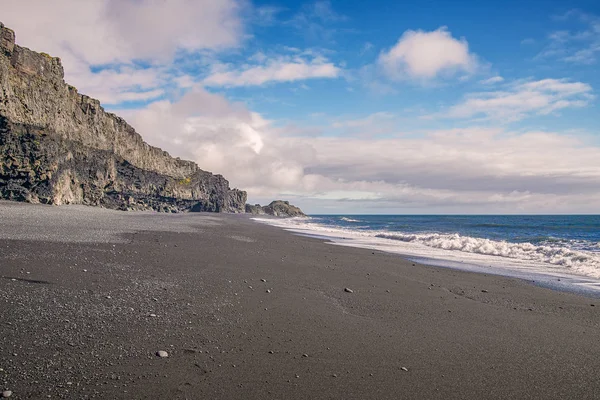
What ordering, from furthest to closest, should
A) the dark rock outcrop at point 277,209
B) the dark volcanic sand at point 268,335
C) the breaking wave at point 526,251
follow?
the dark rock outcrop at point 277,209 < the breaking wave at point 526,251 < the dark volcanic sand at point 268,335

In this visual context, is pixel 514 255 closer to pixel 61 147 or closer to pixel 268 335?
pixel 268 335

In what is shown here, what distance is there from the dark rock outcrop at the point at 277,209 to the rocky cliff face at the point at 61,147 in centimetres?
6831

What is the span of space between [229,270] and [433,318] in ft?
20.9

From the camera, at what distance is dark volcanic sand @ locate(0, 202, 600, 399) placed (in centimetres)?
448

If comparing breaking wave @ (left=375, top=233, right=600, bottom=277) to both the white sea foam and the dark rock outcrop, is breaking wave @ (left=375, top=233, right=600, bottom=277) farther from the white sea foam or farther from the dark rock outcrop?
the dark rock outcrop

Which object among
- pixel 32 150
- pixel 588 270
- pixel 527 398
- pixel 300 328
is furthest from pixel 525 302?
pixel 32 150

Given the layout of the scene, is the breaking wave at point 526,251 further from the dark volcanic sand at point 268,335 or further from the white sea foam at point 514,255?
the dark volcanic sand at point 268,335

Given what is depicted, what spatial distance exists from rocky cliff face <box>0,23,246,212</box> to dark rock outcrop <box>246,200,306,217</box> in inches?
2689

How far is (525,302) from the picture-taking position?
31.2ft

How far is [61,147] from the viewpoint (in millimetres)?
44750

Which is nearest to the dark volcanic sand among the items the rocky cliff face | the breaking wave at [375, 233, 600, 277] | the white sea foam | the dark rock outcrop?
the white sea foam

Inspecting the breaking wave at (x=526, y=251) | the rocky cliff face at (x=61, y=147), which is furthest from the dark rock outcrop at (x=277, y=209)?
the breaking wave at (x=526, y=251)

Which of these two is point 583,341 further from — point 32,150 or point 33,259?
point 32,150

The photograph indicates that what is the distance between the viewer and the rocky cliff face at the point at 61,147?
3738 cm
